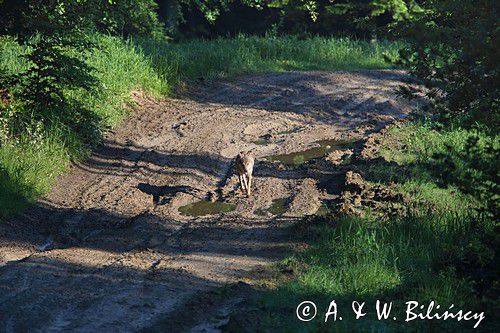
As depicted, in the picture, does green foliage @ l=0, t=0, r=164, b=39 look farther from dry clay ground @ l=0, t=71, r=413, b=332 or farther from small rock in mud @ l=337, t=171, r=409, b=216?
small rock in mud @ l=337, t=171, r=409, b=216

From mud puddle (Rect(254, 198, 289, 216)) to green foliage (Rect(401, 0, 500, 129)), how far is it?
10.4 ft

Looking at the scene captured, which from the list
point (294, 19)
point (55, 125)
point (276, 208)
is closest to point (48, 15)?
point (55, 125)

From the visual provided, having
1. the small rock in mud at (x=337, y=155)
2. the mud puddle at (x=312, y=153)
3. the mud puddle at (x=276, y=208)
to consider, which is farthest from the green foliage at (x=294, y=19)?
the mud puddle at (x=276, y=208)

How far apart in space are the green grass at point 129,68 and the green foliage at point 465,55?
5.91 m

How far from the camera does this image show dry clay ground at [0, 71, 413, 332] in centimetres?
782

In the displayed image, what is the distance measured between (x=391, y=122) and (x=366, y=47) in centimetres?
1069

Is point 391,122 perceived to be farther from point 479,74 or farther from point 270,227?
point 479,74

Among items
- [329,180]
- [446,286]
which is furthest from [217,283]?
[329,180]

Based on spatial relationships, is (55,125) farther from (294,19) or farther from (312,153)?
(294,19)

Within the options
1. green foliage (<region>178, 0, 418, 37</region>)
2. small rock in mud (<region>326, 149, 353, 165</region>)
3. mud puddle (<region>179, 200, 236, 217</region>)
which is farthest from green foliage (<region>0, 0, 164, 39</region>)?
green foliage (<region>178, 0, 418, 37</region>)

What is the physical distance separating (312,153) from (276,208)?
3524mm

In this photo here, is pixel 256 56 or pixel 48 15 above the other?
pixel 48 15

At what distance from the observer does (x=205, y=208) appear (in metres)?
11.9

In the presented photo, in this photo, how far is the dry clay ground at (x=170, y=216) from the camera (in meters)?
7.82
